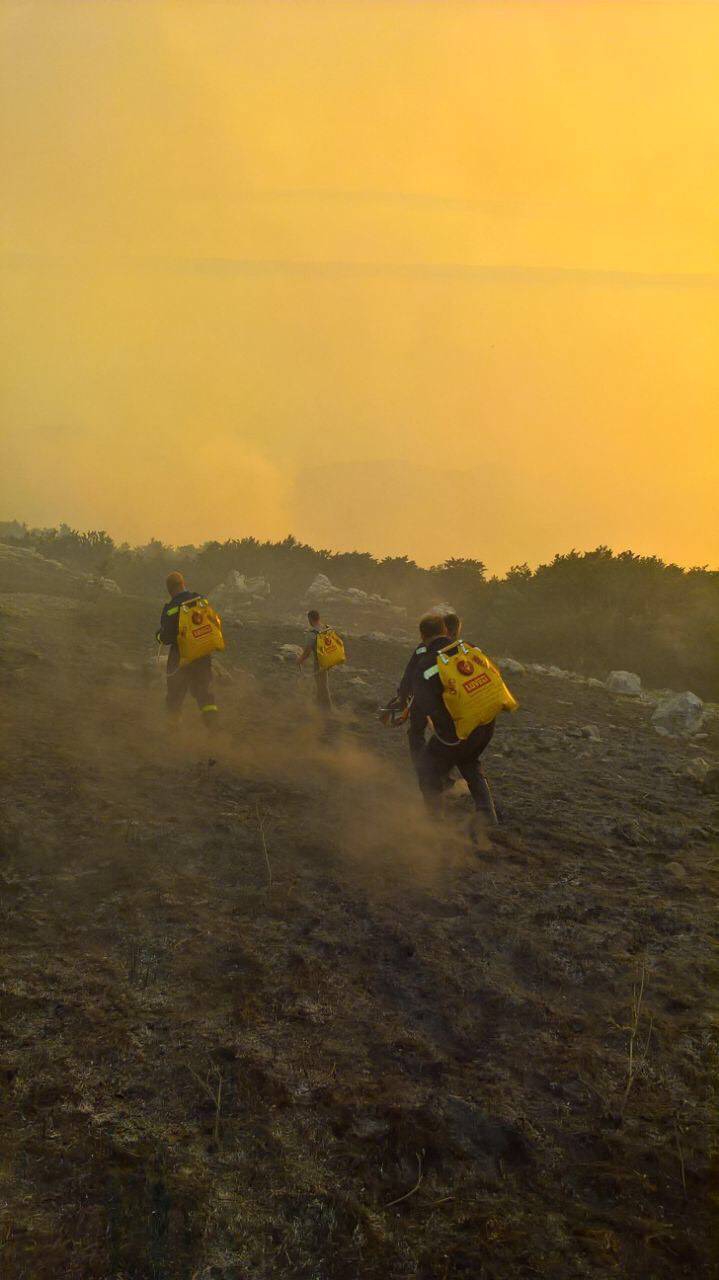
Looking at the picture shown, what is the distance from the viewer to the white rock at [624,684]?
47.3ft

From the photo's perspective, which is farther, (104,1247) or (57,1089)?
(57,1089)

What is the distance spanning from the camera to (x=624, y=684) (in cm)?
1454

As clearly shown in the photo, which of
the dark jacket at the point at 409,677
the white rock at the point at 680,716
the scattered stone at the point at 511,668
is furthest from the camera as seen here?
the scattered stone at the point at 511,668

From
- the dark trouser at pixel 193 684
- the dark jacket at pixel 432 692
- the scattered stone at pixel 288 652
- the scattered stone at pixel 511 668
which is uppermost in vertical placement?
the scattered stone at pixel 511 668

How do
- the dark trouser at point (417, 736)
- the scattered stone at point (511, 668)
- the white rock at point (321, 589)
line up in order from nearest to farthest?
the dark trouser at point (417, 736), the scattered stone at point (511, 668), the white rock at point (321, 589)

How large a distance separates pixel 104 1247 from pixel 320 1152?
84 centimetres

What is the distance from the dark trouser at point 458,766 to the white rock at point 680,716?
6.66m

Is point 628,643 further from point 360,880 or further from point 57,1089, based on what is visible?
point 57,1089

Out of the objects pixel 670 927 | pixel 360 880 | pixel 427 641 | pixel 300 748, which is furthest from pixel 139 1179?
pixel 300 748

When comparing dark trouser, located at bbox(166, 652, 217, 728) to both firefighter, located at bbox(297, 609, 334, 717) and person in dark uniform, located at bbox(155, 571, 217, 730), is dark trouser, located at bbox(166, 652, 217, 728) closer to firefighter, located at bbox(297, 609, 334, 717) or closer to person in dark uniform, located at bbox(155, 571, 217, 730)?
person in dark uniform, located at bbox(155, 571, 217, 730)

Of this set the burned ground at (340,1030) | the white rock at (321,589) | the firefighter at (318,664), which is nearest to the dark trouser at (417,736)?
the burned ground at (340,1030)

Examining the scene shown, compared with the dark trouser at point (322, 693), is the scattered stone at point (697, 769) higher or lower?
higher

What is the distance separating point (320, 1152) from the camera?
282 cm

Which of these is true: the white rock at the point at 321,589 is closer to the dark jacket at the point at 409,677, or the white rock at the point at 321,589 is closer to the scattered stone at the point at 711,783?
the scattered stone at the point at 711,783
